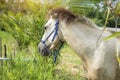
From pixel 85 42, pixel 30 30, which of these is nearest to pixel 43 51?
pixel 85 42

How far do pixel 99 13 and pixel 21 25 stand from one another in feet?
31.3

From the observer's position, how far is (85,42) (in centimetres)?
472

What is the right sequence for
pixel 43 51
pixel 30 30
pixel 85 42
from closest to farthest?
pixel 85 42, pixel 43 51, pixel 30 30

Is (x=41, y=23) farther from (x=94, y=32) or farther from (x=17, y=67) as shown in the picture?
(x=94, y=32)

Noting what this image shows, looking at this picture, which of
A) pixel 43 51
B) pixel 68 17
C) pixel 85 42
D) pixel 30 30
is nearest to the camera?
pixel 85 42

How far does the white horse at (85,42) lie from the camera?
4484 millimetres

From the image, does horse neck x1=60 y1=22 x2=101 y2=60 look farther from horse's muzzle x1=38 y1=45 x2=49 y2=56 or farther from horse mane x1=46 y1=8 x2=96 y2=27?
horse's muzzle x1=38 y1=45 x2=49 y2=56

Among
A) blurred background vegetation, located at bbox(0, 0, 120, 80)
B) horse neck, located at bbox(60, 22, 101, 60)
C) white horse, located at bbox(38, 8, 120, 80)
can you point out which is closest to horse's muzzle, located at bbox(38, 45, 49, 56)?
white horse, located at bbox(38, 8, 120, 80)

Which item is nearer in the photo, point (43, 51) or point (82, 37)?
point (82, 37)

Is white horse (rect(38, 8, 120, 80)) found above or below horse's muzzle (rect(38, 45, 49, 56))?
above

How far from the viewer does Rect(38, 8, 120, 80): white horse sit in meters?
4.48

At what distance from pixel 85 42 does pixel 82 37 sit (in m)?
0.09

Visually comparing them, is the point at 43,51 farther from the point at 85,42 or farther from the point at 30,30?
the point at 30,30

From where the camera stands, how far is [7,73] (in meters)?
5.11
